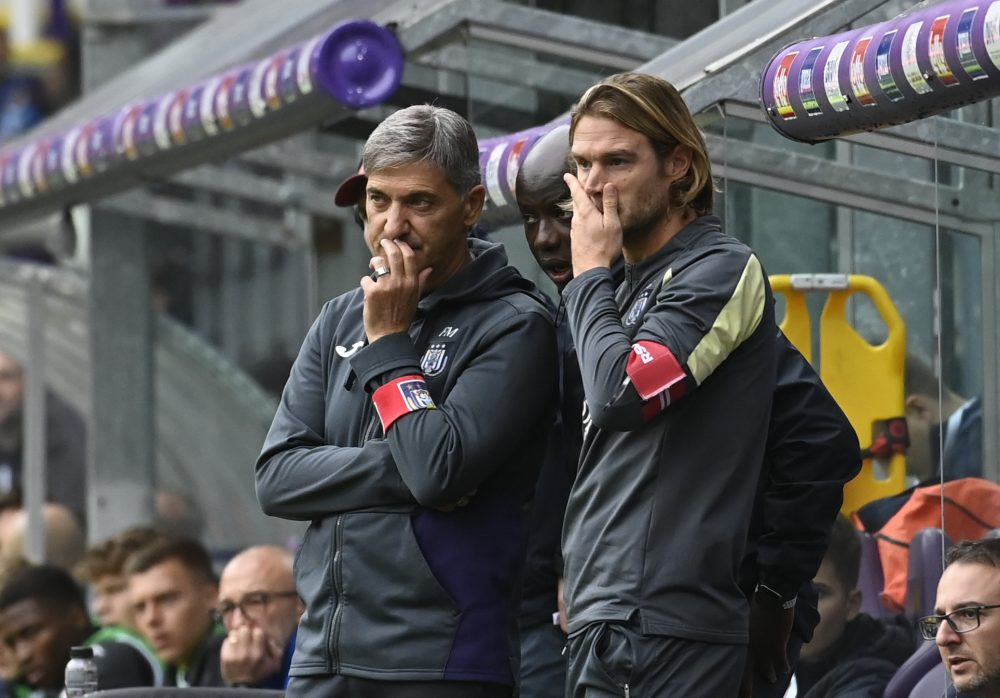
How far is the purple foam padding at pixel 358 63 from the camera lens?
22.9 feet

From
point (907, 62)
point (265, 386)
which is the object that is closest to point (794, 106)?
point (907, 62)

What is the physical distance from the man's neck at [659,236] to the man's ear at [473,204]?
289mm

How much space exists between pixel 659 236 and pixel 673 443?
0.42 m

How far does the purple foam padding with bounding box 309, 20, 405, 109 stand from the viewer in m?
6.99

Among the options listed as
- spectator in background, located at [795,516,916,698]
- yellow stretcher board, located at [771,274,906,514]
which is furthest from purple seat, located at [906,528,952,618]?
yellow stretcher board, located at [771,274,906,514]

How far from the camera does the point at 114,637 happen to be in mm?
7566

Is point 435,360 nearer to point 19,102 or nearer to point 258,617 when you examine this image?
point 258,617

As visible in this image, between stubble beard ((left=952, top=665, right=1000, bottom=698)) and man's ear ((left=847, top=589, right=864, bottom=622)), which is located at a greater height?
man's ear ((left=847, top=589, right=864, bottom=622))

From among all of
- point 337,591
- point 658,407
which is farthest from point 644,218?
point 337,591

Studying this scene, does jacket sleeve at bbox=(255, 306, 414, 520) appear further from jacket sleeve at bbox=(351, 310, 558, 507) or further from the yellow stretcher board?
the yellow stretcher board

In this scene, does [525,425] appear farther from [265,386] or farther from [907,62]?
[265,386]

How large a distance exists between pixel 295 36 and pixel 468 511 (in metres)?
5.04

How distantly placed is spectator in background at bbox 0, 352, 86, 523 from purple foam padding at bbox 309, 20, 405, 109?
21.8 feet

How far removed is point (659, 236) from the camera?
3.98 m
